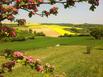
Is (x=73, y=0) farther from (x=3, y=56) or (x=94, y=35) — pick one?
(x=94, y=35)

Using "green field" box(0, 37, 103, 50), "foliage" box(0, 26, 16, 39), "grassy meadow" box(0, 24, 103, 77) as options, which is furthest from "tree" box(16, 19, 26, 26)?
"green field" box(0, 37, 103, 50)

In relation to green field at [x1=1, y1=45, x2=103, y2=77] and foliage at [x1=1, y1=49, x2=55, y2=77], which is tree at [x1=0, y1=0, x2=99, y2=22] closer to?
foliage at [x1=1, y1=49, x2=55, y2=77]

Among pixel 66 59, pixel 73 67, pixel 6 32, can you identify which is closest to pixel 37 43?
pixel 66 59

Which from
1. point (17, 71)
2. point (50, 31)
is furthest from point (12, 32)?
point (50, 31)

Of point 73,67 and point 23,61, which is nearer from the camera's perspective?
point 23,61

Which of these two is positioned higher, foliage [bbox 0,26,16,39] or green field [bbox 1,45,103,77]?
foliage [bbox 0,26,16,39]

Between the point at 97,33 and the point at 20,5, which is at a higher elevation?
the point at 20,5

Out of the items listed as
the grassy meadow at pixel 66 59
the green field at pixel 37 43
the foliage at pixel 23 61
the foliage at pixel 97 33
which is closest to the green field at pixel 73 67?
the grassy meadow at pixel 66 59

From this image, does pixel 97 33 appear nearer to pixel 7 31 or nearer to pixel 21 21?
pixel 21 21

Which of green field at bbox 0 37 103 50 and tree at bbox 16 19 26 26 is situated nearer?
tree at bbox 16 19 26 26

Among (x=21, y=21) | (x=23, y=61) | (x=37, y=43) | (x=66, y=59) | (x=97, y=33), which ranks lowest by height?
(x=97, y=33)

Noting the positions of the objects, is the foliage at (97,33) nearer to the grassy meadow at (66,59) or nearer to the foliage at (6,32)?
the grassy meadow at (66,59)

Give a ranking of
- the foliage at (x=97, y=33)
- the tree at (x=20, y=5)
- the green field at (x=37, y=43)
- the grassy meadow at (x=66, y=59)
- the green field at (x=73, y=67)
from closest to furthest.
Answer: the tree at (x=20, y=5), the green field at (x=73, y=67), the grassy meadow at (x=66, y=59), the green field at (x=37, y=43), the foliage at (x=97, y=33)

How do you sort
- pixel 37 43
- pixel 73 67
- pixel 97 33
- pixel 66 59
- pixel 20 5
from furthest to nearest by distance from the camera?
pixel 97 33 → pixel 37 43 → pixel 66 59 → pixel 73 67 → pixel 20 5
